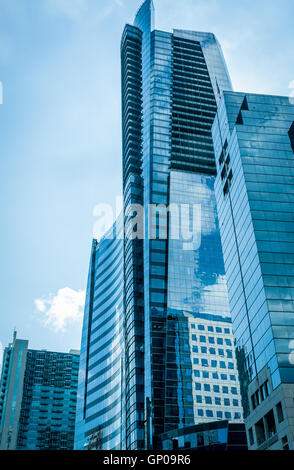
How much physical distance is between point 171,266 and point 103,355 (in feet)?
141

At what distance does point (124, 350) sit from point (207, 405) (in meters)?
34.9

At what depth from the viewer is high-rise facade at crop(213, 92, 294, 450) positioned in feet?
204

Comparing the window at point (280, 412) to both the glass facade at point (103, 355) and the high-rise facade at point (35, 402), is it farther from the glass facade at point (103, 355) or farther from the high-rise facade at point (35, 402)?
the high-rise facade at point (35, 402)

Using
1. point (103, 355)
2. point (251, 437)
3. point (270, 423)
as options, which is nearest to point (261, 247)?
point (270, 423)

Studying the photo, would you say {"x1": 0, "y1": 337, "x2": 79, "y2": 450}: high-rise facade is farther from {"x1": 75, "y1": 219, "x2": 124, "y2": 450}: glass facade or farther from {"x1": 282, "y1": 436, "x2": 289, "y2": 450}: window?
{"x1": 282, "y1": 436, "x2": 289, "y2": 450}: window

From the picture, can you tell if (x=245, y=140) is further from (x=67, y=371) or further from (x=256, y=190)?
(x=67, y=371)

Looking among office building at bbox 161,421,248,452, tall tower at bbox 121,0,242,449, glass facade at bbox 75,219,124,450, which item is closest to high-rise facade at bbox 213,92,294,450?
office building at bbox 161,421,248,452

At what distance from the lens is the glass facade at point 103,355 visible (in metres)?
142

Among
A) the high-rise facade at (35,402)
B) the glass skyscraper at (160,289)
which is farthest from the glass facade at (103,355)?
the high-rise facade at (35,402)

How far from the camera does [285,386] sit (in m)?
58.7

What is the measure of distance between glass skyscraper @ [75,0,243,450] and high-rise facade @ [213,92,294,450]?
4359 centimetres

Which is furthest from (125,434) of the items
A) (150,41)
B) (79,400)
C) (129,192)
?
(150,41)

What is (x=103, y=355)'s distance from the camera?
527ft

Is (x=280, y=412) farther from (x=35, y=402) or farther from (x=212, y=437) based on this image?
(x=35, y=402)
